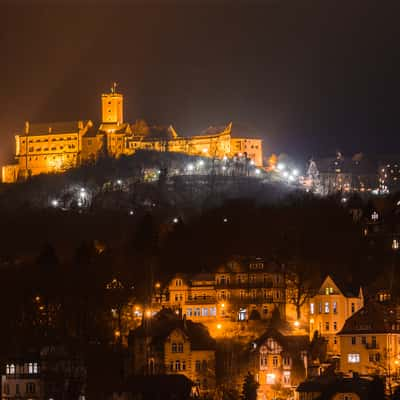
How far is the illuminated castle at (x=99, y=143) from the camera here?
5349 inches

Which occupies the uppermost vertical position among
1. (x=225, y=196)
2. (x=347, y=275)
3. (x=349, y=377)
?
(x=225, y=196)

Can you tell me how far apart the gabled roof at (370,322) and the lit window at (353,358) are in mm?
839

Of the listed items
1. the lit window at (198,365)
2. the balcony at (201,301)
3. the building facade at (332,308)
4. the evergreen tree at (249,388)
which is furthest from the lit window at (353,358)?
the balcony at (201,301)

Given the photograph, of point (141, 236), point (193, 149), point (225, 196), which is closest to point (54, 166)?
point (193, 149)

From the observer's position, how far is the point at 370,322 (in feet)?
205

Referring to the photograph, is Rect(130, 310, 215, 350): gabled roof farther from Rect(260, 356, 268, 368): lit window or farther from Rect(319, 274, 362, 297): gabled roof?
Rect(319, 274, 362, 297): gabled roof

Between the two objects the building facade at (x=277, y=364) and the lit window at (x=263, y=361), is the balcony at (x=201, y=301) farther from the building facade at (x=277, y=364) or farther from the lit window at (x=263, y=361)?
the lit window at (x=263, y=361)

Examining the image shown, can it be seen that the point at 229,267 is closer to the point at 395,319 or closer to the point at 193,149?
the point at 395,319

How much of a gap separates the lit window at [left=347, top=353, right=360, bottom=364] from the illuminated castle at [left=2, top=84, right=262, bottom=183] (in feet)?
239

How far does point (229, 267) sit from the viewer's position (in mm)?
72375

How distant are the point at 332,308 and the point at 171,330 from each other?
6842 mm

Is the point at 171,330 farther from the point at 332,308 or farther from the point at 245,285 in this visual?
the point at 245,285

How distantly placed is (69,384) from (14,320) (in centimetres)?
986

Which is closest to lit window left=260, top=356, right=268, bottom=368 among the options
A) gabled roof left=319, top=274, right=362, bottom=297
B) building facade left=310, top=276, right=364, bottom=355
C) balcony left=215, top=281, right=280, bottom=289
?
building facade left=310, top=276, right=364, bottom=355
